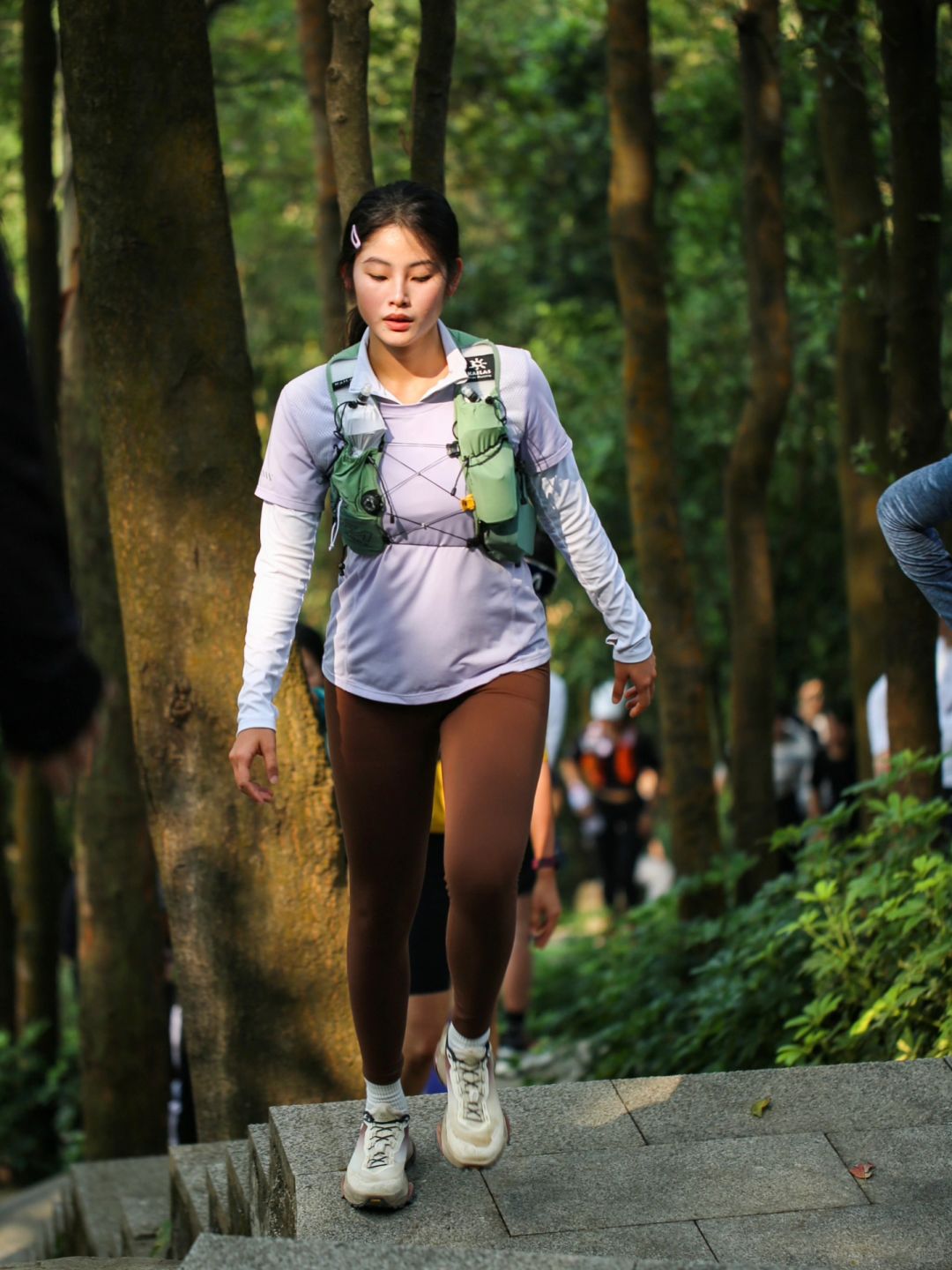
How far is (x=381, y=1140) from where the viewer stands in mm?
4004

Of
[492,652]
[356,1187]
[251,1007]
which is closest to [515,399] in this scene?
[492,652]

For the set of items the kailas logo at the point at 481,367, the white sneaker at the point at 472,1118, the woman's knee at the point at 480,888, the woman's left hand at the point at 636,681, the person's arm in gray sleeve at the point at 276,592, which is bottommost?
the white sneaker at the point at 472,1118

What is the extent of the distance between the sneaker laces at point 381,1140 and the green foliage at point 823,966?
197 cm

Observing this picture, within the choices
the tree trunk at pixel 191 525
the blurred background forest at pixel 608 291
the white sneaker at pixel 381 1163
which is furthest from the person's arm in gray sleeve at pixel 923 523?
the blurred background forest at pixel 608 291

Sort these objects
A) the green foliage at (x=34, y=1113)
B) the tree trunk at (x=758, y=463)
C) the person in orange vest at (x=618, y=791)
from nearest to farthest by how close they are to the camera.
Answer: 1. the tree trunk at (x=758, y=463)
2. the green foliage at (x=34, y=1113)
3. the person in orange vest at (x=618, y=791)

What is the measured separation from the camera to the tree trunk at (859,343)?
8.98 meters

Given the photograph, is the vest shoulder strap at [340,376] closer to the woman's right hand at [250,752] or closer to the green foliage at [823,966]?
the woman's right hand at [250,752]

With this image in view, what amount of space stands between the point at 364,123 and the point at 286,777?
2380 mm

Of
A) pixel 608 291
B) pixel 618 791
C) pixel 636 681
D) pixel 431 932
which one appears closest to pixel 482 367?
pixel 636 681

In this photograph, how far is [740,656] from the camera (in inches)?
399

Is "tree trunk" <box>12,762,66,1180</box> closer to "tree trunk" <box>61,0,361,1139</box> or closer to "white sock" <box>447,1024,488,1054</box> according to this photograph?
"tree trunk" <box>61,0,361,1139</box>

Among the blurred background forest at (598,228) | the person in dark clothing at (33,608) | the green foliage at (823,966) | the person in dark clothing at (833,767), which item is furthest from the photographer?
the blurred background forest at (598,228)

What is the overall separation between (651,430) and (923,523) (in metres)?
5.09

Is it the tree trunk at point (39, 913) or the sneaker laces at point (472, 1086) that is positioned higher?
the sneaker laces at point (472, 1086)
